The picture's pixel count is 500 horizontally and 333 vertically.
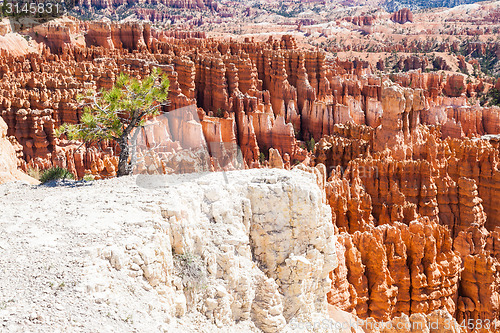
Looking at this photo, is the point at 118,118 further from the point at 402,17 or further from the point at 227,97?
the point at 402,17

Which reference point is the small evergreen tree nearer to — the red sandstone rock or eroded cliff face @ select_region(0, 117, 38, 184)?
eroded cliff face @ select_region(0, 117, 38, 184)

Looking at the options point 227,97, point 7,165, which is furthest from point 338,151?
point 7,165

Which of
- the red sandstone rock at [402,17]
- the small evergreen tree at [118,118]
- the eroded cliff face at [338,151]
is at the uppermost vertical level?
the red sandstone rock at [402,17]

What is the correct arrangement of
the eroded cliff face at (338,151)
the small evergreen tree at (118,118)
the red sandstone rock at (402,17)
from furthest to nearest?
the red sandstone rock at (402,17) < the eroded cliff face at (338,151) < the small evergreen tree at (118,118)

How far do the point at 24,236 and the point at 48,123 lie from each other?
1995 centimetres

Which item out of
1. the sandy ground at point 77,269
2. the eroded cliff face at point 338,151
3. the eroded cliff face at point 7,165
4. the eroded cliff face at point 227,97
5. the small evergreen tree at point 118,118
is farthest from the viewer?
the eroded cliff face at point 227,97

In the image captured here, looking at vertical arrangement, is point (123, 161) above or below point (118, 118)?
below

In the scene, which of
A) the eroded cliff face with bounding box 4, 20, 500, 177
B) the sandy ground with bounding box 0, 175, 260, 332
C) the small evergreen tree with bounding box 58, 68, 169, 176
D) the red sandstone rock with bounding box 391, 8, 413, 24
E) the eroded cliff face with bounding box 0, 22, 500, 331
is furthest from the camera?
the red sandstone rock with bounding box 391, 8, 413, 24

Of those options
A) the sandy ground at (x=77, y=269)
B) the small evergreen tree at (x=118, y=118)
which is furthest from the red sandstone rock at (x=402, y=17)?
the sandy ground at (x=77, y=269)

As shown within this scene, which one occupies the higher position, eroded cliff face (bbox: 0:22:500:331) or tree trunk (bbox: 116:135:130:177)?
tree trunk (bbox: 116:135:130:177)

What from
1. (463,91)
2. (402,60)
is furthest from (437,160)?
(402,60)

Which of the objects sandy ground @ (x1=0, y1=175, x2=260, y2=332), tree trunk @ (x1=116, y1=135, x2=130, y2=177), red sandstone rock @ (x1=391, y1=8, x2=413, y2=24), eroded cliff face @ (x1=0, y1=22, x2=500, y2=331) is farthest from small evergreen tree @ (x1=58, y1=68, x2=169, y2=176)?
red sandstone rock @ (x1=391, y1=8, x2=413, y2=24)

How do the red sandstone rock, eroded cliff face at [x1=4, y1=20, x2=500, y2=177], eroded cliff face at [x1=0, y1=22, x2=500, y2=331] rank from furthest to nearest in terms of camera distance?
the red sandstone rock
eroded cliff face at [x1=4, y1=20, x2=500, y2=177]
eroded cliff face at [x1=0, y1=22, x2=500, y2=331]

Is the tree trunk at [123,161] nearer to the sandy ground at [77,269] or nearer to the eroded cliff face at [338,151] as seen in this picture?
the sandy ground at [77,269]
